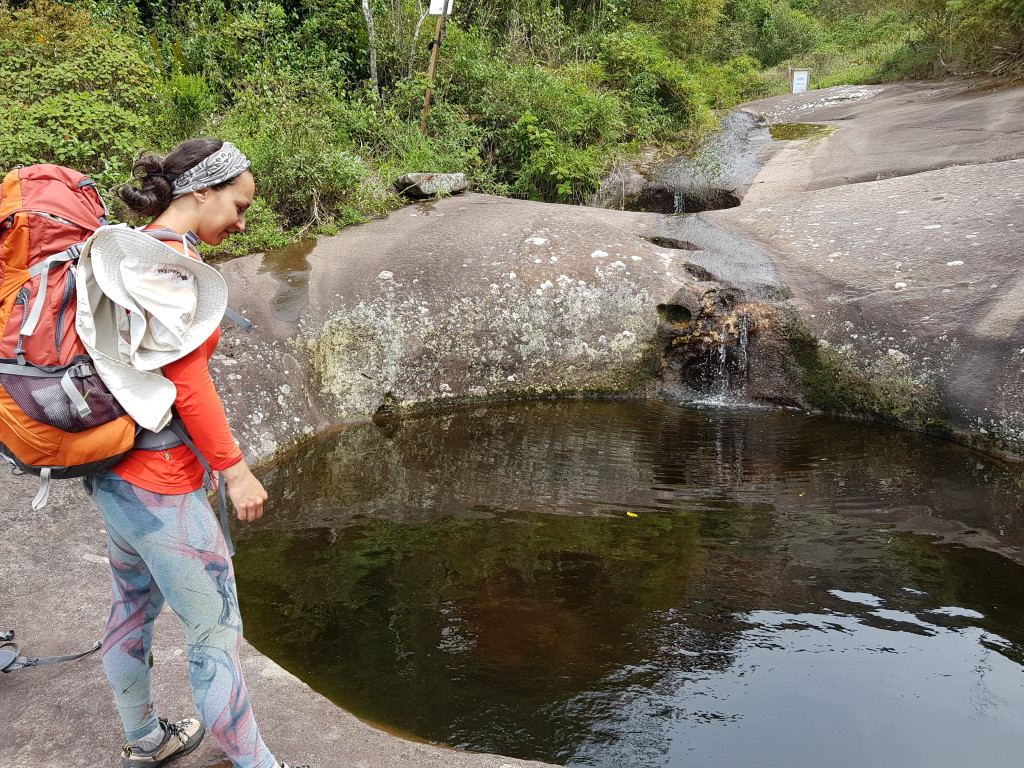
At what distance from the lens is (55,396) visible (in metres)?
1.72

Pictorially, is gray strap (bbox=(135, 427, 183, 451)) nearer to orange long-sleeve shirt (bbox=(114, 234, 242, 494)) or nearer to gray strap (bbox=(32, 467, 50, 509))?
orange long-sleeve shirt (bbox=(114, 234, 242, 494))

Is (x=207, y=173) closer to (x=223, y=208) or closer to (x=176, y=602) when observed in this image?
(x=223, y=208)

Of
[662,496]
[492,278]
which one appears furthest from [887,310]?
[492,278]

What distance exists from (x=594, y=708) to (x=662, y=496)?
1978 millimetres

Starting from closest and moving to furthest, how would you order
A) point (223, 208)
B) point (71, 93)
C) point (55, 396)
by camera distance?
1. point (55, 396)
2. point (223, 208)
3. point (71, 93)

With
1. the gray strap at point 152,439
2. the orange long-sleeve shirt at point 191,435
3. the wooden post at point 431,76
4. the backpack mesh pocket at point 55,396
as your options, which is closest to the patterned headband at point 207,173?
the orange long-sleeve shirt at point 191,435

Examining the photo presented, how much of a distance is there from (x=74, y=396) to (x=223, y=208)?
1.96 ft

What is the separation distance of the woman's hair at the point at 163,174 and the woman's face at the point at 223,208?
0.08 feet

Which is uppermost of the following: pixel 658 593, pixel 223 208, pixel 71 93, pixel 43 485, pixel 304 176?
pixel 71 93

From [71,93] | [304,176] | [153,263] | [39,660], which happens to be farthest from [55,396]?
[71,93]

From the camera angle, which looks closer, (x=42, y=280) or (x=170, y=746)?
(x=42, y=280)

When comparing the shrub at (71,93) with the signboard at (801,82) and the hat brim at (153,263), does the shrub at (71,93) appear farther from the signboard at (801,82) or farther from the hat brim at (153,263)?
the signboard at (801,82)

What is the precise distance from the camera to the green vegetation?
7137 millimetres

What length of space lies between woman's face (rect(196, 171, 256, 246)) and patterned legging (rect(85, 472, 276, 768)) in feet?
2.13
